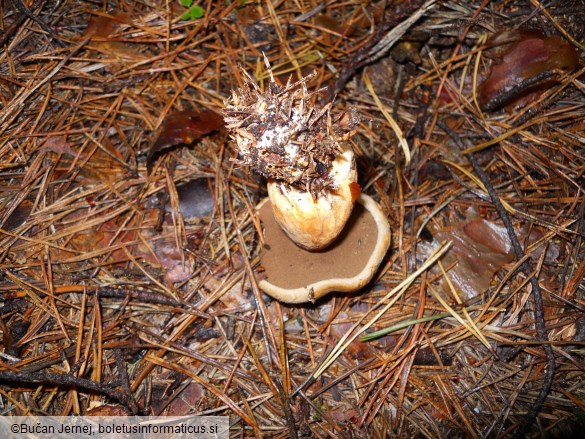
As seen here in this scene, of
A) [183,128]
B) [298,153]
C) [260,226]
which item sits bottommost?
[260,226]

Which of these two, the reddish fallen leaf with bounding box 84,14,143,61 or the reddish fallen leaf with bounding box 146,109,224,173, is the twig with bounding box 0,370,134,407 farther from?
the reddish fallen leaf with bounding box 84,14,143,61

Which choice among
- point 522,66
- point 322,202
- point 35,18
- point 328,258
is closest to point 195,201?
point 328,258

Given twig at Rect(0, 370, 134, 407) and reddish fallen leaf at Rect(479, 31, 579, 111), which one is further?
reddish fallen leaf at Rect(479, 31, 579, 111)

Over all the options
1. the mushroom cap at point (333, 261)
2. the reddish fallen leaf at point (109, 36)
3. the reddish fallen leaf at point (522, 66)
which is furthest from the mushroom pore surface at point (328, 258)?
the reddish fallen leaf at point (109, 36)

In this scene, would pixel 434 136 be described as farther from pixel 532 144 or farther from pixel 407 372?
pixel 407 372

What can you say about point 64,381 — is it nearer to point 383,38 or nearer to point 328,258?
point 328,258

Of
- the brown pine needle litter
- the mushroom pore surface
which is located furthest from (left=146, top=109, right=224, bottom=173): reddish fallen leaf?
the mushroom pore surface

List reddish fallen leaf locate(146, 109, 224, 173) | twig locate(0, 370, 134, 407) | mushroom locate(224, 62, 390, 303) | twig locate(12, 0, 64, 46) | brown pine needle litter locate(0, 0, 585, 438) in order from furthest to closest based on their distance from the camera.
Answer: twig locate(12, 0, 64, 46), reddish fallen leaf locate(146, 109, 224, 173), brown pine needle litter locate(0, 0, 585, 438), twig locate(0, 370, 134, 407), mushroom locate(224, 62, 390, 303)
